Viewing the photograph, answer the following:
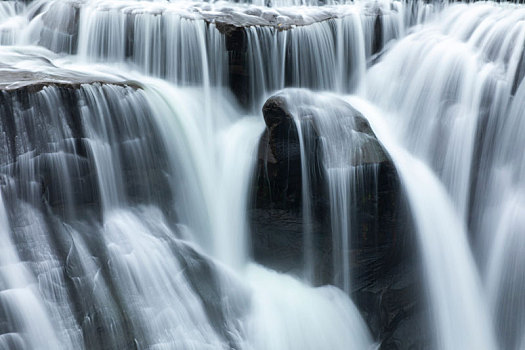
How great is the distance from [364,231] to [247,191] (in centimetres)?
146

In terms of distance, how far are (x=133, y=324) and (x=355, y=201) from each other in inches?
109

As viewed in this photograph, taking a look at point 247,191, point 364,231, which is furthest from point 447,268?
point 247,191

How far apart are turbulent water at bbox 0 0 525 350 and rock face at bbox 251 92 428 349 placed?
0.9 inches

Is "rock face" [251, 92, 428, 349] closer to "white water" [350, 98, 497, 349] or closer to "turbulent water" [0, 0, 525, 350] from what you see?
"turbulent water" [0, 0, 525, 350]

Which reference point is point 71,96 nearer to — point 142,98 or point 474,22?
point 142,98

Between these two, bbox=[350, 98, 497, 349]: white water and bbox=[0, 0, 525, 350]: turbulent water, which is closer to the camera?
bbox=[0, 0, 525, 350]: turbulent water

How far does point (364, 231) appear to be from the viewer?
651 cm

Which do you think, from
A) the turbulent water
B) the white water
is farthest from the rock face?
the white water

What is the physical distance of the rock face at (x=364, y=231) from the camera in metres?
6.46

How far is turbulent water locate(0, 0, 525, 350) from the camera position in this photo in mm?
5496

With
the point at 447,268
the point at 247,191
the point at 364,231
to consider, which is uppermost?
the point at 247,191

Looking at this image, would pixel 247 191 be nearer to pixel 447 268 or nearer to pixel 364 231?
pixel 364 231

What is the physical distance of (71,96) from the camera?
239 inches

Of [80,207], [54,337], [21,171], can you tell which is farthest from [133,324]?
[21,171]
